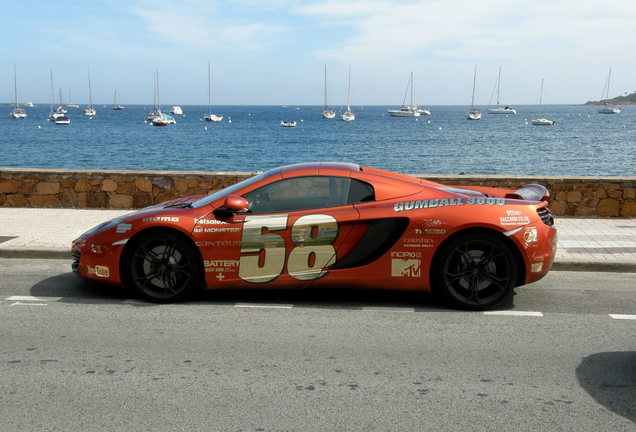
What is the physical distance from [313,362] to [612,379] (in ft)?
6.75

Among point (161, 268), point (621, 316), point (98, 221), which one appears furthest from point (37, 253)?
point (621, 316)

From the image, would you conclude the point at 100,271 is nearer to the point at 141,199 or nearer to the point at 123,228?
the point at 123,228

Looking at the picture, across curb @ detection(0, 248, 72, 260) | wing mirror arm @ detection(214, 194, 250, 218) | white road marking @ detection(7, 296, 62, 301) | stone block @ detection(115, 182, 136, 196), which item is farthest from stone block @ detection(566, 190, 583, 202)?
white road marking @ detection(7, 296, 62, 301)

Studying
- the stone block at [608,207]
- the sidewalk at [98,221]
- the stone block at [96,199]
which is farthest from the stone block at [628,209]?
the stone block at [96,199]

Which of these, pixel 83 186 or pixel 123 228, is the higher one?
pixel 123 228

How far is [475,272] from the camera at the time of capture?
6.36m

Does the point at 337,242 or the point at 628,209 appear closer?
the point at 337,242

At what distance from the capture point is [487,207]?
641cm

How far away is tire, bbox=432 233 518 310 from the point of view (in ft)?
20.7

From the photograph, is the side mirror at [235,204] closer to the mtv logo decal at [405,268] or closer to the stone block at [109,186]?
the mtv logo decal at [405,268]

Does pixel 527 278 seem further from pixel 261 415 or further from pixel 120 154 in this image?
pixel 120 154

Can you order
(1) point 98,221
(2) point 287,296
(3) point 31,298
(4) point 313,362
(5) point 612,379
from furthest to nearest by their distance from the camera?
(1) point 98,221, (2) point 287,296, (3) point 31,298, (4) point 313,362, (5) point 612,379

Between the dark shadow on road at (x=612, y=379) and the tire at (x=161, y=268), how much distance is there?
11.4ft

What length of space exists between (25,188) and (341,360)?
9.28 metres
